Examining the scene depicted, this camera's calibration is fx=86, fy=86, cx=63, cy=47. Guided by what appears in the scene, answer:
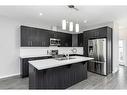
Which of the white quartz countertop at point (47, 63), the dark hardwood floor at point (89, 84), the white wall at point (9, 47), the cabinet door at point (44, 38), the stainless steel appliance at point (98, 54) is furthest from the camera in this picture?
the cabinet door at point (44, 38)

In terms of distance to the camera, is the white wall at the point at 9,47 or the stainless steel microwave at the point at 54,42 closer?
the white wall at the point at 9,47

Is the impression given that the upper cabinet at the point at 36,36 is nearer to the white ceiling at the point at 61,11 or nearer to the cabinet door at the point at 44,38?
the cabinet door at the point at 44,38

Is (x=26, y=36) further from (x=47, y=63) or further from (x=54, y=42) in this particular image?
(x=47, y=63)

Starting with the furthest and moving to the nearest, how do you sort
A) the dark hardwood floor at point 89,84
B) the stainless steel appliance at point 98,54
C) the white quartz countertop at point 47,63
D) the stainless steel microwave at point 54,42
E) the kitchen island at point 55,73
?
1. the stainless steel microwave at point 54,42
2. the stainless steel appliance at point 98,54
3. the dark hardwood floor at point 89,84
4. the kitchen island at point 55,73
5. the white quartz countertop at point 47,63

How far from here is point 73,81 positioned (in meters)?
2.95

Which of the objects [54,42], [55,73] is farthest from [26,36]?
[55,73]

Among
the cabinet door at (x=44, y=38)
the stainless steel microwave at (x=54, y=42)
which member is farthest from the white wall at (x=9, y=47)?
the stainless steel microwave at (x=54, y=42)

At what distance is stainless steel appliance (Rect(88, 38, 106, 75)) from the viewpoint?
13.0 ft

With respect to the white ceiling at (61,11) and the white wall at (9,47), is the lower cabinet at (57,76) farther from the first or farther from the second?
the white wall at (9,47)

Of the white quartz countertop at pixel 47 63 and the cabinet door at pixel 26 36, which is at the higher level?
the cabinet door at pixel 26 36

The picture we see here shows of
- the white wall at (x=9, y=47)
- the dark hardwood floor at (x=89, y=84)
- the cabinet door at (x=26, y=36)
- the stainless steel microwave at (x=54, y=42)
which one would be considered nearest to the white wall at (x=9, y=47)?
the white wall at (x=9, y=47)

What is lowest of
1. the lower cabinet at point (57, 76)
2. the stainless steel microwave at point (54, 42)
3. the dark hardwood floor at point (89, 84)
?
the dark hardwood floor at point (89, 84)

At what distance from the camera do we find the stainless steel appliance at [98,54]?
156 inches
